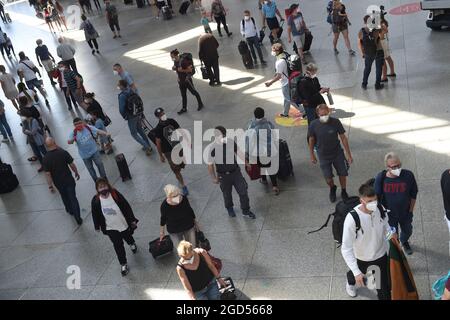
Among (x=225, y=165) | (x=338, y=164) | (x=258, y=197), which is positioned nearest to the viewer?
(x=338, y=164)

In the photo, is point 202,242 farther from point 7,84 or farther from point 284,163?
point 7,84

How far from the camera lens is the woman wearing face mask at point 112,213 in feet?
26.2

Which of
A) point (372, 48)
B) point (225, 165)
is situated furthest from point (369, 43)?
point (225, 165)

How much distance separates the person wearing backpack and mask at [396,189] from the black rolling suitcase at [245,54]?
1034 centimetres

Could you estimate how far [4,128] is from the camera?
15836mm

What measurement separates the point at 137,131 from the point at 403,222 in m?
7.29

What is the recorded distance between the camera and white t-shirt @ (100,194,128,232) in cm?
802

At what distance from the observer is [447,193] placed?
627 cm

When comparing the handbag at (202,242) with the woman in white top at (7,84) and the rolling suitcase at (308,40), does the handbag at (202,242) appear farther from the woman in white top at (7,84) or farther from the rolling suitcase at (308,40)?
the woman in white top at (7,84)

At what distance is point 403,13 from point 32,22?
24.6 metres

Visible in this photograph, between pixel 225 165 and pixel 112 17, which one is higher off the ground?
pixel 112 17

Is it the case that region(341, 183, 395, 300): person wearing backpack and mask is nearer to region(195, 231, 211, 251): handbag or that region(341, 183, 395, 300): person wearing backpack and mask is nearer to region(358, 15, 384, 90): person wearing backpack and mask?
region(195, 231, 211, 251): handbag
